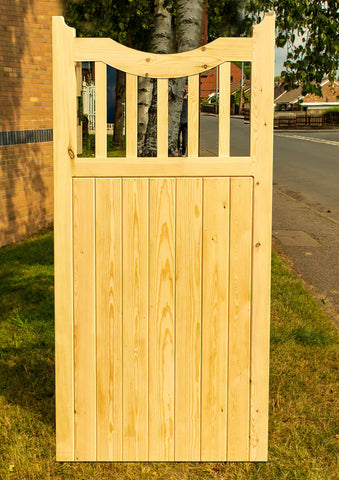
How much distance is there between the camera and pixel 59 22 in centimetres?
308

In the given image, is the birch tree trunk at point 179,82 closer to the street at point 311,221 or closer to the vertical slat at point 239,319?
the street at point 311,221

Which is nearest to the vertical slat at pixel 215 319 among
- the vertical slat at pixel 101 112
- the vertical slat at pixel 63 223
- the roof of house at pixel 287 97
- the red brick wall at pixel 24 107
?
the vertical slat at pixel 101 112

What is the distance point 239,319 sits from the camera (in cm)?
324

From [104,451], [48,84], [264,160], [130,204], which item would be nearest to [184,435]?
[104,451]

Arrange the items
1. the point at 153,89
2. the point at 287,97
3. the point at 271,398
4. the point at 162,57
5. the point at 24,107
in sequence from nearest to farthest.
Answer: the point at 162,57 → the point at 271,398 → the point at 153,89 → the point at 24,107 → the point at 287,97

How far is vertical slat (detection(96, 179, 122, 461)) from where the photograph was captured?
3.18 meters

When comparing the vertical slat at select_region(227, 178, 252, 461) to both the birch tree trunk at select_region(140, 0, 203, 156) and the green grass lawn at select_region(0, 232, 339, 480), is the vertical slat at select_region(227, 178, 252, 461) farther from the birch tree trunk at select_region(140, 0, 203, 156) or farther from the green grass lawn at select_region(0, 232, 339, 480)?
the birch tree trunk at select_region(140, 0, 203, 156)

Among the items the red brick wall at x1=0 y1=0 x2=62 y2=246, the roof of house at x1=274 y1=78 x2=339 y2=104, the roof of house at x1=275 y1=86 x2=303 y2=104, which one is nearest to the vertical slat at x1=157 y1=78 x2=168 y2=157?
the red brick wall at x1=0 y1=0 x2=62 y2=246

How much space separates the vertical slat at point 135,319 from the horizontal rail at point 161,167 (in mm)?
56

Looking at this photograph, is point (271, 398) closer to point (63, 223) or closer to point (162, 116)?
point (63, 223)

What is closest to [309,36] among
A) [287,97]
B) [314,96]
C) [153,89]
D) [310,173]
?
[153,89]

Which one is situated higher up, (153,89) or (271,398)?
(153,89)

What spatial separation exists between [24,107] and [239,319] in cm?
662

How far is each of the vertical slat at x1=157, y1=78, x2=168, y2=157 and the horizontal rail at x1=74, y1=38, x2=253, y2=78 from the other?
0.16ft
